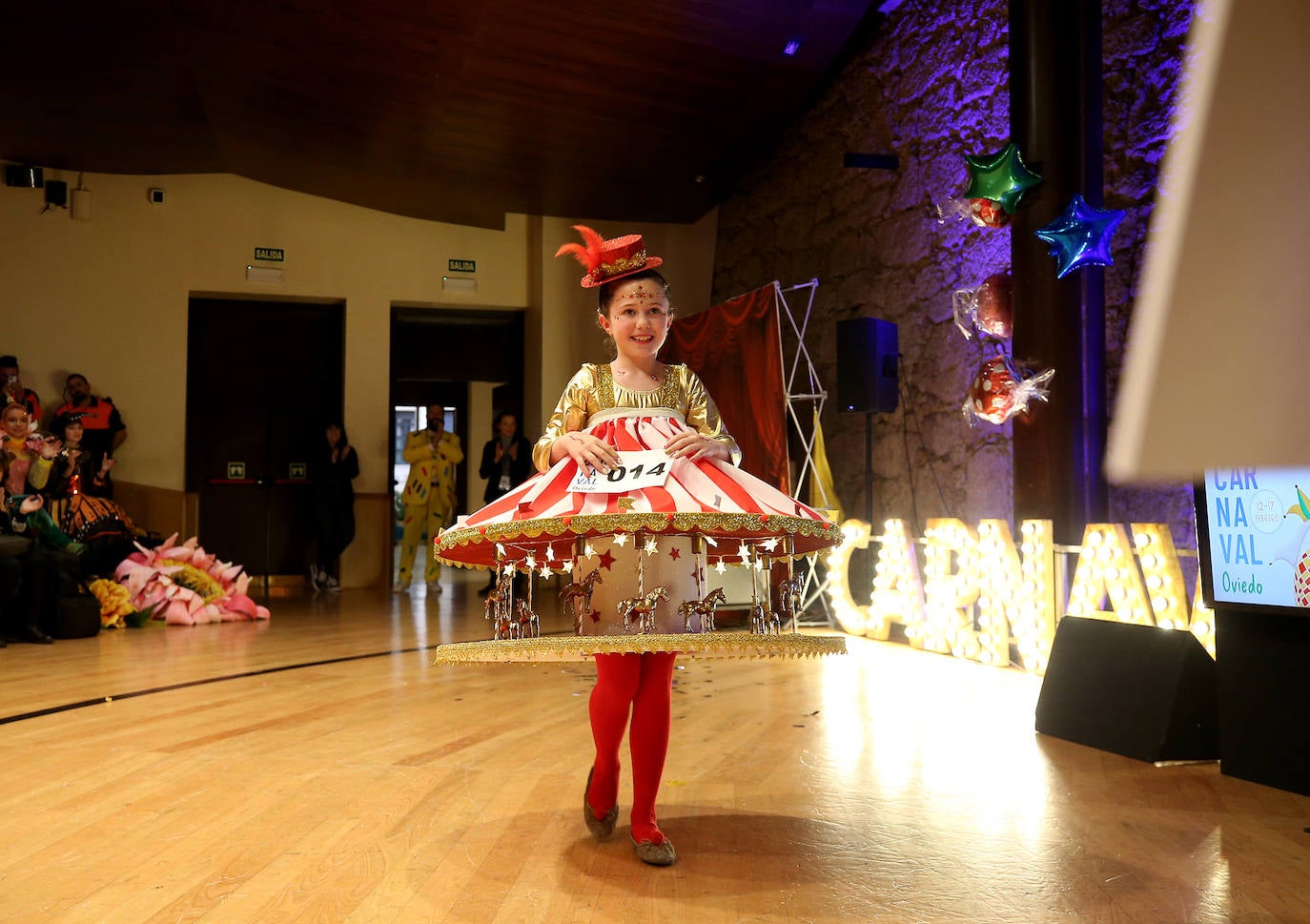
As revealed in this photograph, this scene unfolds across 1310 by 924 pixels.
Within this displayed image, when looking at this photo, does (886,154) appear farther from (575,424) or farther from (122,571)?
(122,571)

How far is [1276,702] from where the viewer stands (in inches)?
116

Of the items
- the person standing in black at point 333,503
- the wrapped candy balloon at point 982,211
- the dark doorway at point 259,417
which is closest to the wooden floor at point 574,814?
the wrapped candy balloon at point 982,211

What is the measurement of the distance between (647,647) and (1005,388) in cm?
369

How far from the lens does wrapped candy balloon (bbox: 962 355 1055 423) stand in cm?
530

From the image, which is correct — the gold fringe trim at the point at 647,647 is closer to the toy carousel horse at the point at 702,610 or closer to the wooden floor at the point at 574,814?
the toy carousel horse at the point at 702,610

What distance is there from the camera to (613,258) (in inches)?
102

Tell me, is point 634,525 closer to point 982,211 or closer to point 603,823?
point 603,823

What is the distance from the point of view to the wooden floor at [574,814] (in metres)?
2.06

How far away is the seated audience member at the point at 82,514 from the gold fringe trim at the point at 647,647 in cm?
555

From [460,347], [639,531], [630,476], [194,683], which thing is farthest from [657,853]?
[460,347]

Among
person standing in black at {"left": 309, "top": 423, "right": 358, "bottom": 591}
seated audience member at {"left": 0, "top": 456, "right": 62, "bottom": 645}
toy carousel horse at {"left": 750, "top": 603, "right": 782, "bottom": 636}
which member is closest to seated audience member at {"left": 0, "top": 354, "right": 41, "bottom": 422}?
seated audience member at {"left": 0, "top": 456, "right": 62, "bottom": 645}

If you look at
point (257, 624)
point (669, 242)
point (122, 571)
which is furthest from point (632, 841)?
point (669, 242)

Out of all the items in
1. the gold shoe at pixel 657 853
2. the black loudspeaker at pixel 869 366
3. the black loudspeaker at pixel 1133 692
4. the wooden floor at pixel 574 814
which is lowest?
the wooden floor at pixel 574 814

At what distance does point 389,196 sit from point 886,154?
498 cm
